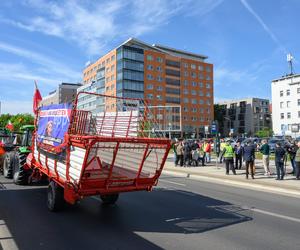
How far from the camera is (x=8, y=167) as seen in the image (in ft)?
48.6

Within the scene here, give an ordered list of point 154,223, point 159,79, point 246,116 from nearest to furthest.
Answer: point 154,223, point 159,79, point 246,116

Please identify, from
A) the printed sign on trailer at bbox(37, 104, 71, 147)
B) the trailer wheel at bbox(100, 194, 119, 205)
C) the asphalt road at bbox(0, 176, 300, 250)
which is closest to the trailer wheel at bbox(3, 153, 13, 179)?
the asphalt road at bbox(0, 176, 300, 250)

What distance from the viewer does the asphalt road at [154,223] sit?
6375 mm

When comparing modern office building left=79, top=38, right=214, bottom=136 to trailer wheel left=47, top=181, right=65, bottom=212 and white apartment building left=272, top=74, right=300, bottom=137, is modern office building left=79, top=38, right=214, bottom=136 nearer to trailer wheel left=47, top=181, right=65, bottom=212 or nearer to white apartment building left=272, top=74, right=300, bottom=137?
white apartment building left=272, top=74, right=300, bottom=137

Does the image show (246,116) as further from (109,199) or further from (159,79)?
(109,199)

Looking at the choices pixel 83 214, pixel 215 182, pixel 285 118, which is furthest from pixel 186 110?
pixel 83 214

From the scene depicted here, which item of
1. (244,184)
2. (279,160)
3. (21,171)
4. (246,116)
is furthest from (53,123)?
(246,116)

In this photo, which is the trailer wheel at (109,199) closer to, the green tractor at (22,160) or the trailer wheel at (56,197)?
the trailer wheel at (56,197)

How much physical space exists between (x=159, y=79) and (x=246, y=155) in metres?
94.0

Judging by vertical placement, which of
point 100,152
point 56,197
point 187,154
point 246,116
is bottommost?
point 56,197

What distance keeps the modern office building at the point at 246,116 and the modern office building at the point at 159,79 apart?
2151 cm

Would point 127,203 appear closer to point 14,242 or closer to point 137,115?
point 137,115

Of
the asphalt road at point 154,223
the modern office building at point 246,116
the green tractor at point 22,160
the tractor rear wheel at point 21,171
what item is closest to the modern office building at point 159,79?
the modern office building at point 246,116

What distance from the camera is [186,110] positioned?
114938mm
